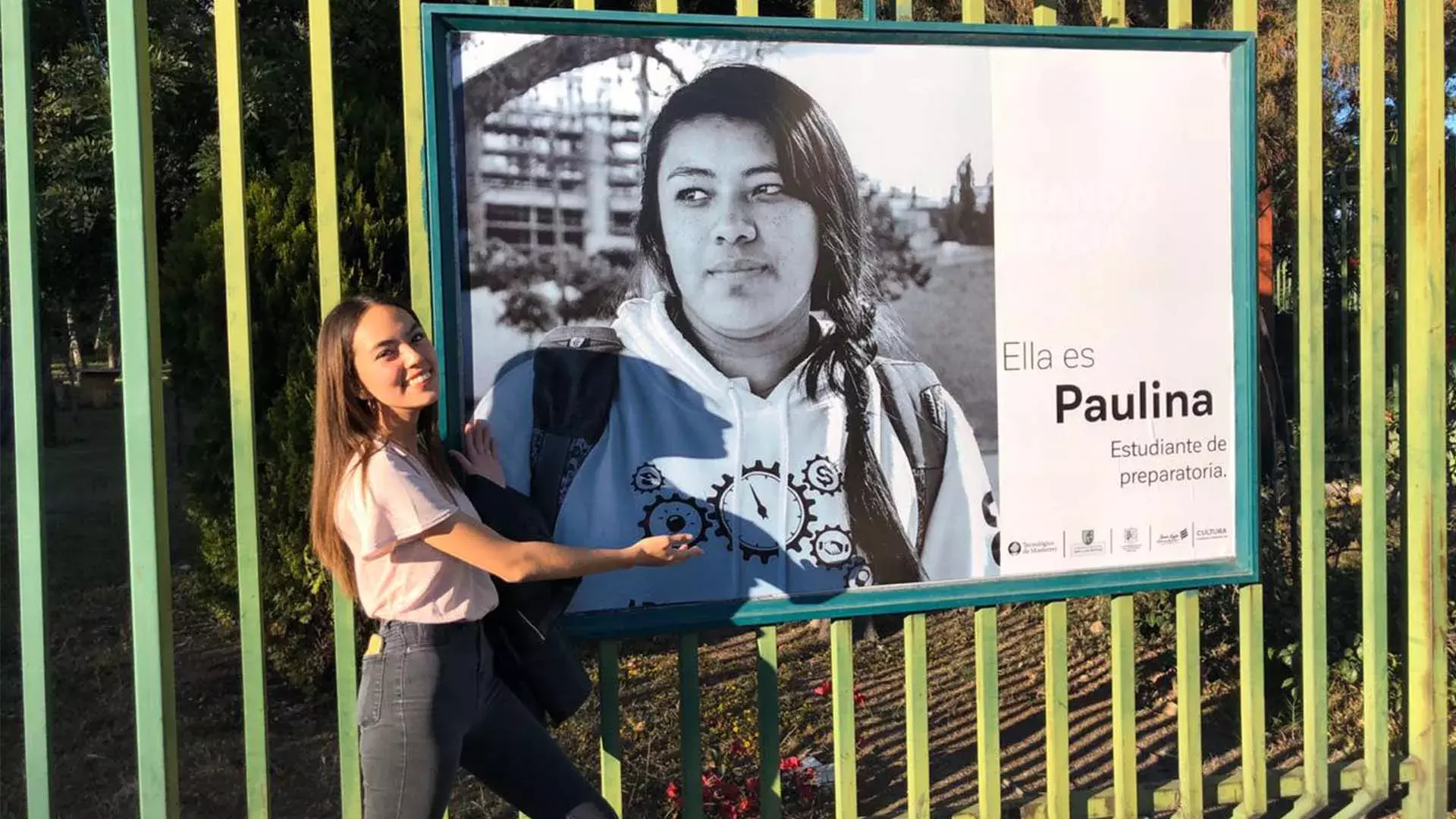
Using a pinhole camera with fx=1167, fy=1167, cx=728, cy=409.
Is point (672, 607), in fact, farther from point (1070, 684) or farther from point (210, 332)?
point (1070, 684)

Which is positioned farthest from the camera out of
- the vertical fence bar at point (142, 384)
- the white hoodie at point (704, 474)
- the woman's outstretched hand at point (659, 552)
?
the white hoodie at point (704, 474)

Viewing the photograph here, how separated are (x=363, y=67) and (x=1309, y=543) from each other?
457 cm

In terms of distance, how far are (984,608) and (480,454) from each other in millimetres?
1399

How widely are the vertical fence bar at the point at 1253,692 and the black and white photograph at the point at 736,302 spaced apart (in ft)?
2.88

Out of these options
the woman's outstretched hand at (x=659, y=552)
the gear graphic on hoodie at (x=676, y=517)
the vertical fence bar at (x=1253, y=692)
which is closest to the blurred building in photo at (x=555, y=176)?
the gear graphic on hoodie at (x=676, y=517)

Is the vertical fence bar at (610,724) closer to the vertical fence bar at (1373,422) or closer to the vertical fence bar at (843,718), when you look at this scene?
the vertical fence bar at (843,718)

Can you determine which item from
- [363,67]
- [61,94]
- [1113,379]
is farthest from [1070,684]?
[61,94]

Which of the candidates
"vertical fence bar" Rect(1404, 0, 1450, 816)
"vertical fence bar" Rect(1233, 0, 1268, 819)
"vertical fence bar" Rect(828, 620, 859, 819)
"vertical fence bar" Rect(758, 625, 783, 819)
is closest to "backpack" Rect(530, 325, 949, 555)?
"vertical fence bar" Rect(758, 625, 783, 819)

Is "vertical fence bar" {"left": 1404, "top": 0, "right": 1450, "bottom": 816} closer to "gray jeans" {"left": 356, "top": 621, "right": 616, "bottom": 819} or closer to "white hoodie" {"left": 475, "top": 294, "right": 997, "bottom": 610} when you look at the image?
"white hoodie" {"left": 475, "top": 294, "right": 997, "bottom": 610}

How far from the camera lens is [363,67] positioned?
5.60 m

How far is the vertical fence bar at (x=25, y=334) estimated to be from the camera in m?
2.60

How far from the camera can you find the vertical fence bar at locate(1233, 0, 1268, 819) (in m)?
3.35

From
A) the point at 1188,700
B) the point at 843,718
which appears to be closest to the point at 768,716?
the point at 843,718

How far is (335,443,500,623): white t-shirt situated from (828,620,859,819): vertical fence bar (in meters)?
1.00
